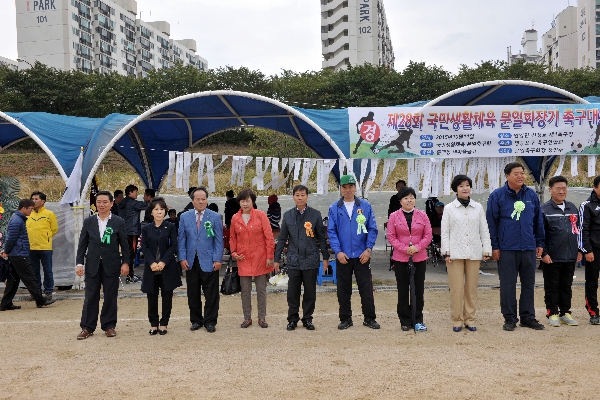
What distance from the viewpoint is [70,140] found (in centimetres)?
970

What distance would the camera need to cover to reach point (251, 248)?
6.48m

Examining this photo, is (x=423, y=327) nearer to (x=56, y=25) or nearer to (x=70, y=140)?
(x=70, y=140)

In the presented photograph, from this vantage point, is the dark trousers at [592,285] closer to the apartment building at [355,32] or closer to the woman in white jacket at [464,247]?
the woman in white jacket at [464,247]

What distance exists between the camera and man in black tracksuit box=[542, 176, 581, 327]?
6.12m

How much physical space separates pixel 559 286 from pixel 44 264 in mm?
6996

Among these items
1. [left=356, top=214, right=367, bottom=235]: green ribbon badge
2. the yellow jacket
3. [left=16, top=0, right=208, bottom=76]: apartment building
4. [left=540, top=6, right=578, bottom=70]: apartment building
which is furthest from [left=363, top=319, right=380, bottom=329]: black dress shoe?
[left=540, top=6, right=578, bottom=70]: apartment building

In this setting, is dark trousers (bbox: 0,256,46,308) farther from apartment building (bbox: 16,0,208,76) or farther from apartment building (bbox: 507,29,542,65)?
apartment building (bbox: 507,29,542,65)

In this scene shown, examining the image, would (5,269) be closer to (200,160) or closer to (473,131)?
(200,160)

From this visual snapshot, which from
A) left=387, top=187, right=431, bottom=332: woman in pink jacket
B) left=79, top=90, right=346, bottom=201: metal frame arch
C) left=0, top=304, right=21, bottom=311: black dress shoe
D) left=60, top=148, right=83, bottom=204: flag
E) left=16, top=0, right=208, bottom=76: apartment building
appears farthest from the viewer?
left=16, top=0, right=208, bottom=76: apartment building

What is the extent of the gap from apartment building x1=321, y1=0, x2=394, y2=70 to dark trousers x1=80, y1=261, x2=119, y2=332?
2131 inches

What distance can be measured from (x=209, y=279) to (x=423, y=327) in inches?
94.0

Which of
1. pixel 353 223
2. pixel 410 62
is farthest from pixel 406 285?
pixel 410 62

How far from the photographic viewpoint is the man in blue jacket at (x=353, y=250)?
20.7ft

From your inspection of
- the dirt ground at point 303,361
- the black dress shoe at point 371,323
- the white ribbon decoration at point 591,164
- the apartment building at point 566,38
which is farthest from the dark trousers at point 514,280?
the apartment building at point 566,38
